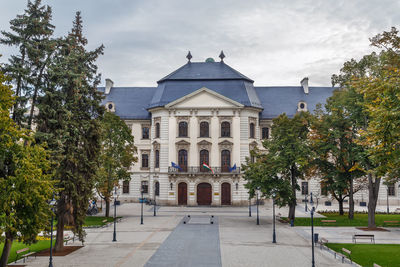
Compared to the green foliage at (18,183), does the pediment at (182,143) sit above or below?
above

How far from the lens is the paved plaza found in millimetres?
19094

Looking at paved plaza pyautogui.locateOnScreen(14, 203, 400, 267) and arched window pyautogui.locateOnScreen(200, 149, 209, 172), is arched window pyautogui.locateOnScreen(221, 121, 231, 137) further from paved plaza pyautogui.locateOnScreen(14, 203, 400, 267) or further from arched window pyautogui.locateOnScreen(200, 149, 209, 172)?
paved plaza pyautogui.locateOnScreen(14, 203, 400, 267)

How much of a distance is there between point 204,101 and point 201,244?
27.1 meters

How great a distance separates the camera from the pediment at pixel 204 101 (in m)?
47.4

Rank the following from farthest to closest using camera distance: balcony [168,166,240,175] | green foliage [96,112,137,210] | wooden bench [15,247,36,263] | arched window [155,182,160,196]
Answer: arched window [155,182,160,196] < balcony [168,166,240,175] < green foliage [96,112,137,210] < wooden bench [15,247,36,263]

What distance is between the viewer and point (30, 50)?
19.5 m

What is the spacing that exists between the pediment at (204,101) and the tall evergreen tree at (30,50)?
2777 centimetres

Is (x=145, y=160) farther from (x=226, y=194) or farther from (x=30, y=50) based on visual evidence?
(x=30, y=50)

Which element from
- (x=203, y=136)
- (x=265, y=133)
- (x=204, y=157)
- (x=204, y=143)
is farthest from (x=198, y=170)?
(x=265, y=133)

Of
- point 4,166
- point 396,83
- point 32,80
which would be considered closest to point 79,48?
point 32,80

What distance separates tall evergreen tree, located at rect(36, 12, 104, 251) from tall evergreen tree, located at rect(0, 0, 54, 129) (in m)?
0.68

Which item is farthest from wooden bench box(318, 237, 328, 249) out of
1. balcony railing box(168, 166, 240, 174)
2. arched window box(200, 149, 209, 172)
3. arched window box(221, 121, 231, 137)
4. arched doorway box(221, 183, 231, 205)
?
arched window box(221, 121, 231, 137)

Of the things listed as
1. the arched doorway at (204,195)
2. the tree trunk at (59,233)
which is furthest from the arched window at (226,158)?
the tree trunk at (59,233)

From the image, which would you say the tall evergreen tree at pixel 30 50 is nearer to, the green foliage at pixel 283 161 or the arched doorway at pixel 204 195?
the green foliage at pixel 283 161
